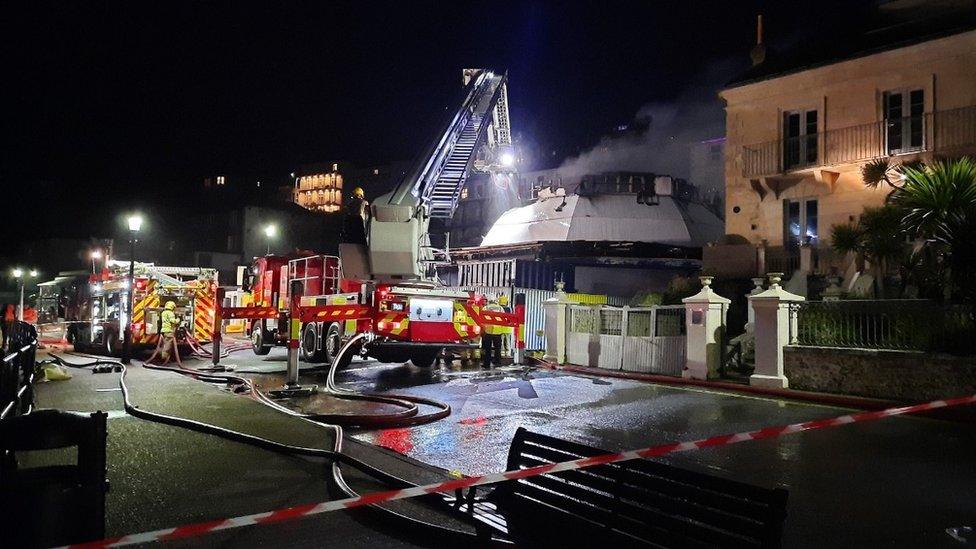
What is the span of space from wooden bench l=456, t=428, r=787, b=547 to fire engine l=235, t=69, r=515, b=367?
8.79 meters

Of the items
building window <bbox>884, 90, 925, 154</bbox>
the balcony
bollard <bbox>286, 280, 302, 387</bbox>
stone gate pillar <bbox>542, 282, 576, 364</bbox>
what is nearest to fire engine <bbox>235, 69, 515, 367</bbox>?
bollard <bbox>286, 280, 302, 387</bbox>

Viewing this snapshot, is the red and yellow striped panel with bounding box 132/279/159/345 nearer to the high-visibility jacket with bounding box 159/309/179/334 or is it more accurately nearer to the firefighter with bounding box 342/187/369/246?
the high-visibility jacket with bounding box 159/309/179/334

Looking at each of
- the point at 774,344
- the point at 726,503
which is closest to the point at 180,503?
the point at 726,503

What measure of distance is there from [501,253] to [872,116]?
13.7 metres

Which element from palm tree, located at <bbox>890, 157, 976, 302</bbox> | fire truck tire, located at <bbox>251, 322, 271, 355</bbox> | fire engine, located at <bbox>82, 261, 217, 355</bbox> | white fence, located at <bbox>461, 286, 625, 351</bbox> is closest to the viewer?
palm tree, located at <bbox>890, 157, 976, 302</bbox>

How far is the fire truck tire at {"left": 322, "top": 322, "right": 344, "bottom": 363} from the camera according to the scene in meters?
15.0

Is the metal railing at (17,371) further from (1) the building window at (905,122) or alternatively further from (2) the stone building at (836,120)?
(1) the building window at (905,122)

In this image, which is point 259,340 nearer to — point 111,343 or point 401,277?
point 111,343

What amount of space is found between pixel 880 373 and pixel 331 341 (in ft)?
37.6

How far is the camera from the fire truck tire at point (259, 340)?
1797cm

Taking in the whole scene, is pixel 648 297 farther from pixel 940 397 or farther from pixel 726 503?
pixel 726 503

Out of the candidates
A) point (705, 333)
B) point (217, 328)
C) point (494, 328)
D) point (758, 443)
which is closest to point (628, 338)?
point (705, 333)

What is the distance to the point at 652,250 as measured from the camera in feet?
83.6

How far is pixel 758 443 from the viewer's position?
7449 mm
